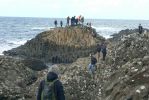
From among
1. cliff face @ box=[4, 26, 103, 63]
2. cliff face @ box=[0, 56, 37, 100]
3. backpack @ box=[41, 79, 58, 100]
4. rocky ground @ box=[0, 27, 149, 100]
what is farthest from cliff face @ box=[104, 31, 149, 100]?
cliff face @ box=[4, 26, 103, 63]

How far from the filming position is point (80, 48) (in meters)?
61.4

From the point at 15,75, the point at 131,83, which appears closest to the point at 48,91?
the point at 131,83

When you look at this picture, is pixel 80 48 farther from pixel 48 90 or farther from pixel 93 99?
pixel 48 90

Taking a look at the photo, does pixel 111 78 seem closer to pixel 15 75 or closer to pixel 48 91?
pixel 48 91

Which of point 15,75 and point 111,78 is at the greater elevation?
point 111,78

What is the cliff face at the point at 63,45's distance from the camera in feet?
199

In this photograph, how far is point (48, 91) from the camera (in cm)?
1235

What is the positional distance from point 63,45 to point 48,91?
5070cm

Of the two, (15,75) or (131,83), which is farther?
(15,75)

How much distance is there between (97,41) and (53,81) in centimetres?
5087

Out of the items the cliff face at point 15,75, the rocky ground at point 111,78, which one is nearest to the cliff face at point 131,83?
the rocky ground at point 111,78

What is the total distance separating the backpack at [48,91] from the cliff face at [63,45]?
4617cm

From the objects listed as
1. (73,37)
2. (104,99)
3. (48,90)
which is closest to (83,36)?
(73,37)

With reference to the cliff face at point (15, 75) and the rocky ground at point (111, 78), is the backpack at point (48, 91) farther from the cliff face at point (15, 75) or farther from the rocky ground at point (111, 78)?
the cliff face at point (15, 75)
